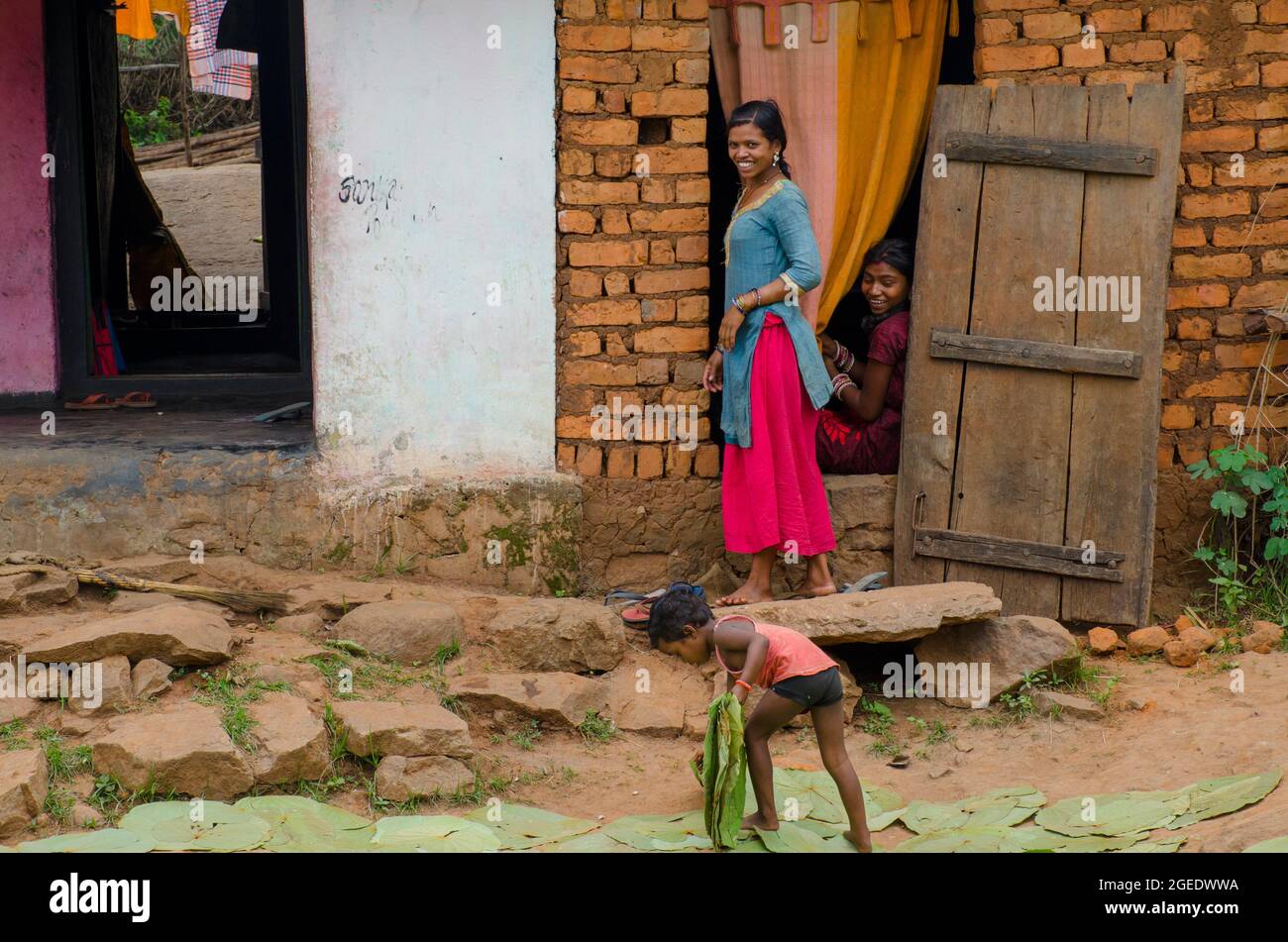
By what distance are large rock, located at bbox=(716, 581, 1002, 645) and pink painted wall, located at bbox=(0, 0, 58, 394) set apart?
13.6 feet

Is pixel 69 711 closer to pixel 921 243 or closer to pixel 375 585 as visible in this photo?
pixel 375 585

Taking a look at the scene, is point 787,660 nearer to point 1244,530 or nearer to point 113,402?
point 1244,530

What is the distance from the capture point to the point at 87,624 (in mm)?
4660

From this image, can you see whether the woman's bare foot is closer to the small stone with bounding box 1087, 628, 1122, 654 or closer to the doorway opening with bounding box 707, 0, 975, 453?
the small stone with bounding box 1087, 628, 1122, 654

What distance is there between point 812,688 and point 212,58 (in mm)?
5957

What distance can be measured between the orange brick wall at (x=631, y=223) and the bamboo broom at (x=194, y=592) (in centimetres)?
128

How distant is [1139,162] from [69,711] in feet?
14.0

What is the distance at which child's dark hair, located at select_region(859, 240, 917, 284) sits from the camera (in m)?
5.56

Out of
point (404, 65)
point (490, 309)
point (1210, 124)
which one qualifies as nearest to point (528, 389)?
point (490, 309)

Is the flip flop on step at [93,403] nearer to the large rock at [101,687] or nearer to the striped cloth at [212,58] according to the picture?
the striped cloth at [212,58]

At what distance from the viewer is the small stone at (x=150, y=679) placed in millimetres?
4426

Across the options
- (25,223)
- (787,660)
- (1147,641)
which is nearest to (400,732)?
(787,660)

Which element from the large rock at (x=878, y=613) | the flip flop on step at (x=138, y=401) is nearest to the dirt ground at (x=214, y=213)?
the flip flop on step at (x=138, y=401)

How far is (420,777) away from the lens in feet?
13.9
